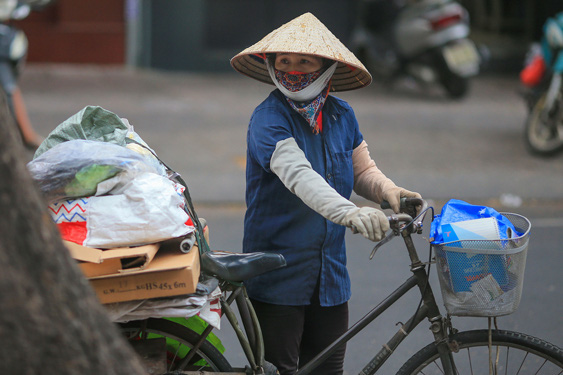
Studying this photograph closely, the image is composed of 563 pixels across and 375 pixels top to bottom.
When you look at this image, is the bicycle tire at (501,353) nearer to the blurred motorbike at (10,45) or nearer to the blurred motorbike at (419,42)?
the blurred motorbike at (10,45)

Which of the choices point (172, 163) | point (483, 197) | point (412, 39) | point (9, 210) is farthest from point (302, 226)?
point (412, 39)

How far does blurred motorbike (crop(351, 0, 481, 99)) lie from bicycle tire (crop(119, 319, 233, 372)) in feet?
30.0

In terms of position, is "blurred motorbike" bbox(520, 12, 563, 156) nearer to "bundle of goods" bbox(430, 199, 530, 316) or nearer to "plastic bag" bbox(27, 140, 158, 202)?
"bundle of goods" bbox(430, 199, 530, 316)

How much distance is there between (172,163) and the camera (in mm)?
8227

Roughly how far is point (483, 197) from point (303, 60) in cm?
491

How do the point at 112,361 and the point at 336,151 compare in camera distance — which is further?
the point at 336,151

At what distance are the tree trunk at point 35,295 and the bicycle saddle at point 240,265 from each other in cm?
87

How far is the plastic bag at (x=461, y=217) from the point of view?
8.81 feet

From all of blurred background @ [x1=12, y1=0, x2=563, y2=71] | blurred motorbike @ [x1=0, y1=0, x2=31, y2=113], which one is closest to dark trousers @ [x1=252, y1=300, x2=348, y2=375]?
blurred motorbike @ [x1=0, y1=0, x2=31, y2=113]

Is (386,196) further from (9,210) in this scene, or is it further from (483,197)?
(483,197)

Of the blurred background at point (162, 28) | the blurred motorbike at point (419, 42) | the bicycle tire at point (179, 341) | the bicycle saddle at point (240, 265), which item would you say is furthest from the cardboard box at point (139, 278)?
the blurred background at point (162, 28)

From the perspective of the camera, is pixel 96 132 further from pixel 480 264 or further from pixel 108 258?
pixel 480 264

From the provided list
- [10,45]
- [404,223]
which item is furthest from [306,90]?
[10,45]

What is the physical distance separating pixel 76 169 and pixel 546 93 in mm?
6912
